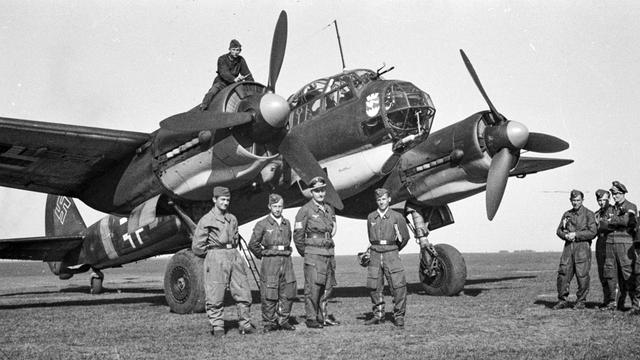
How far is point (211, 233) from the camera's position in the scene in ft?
23.3

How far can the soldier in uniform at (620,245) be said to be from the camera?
877cm

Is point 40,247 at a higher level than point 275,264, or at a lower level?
higher

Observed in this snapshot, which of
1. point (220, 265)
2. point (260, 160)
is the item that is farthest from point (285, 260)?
point (260, 160)

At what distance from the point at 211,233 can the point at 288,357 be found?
7.40 feet

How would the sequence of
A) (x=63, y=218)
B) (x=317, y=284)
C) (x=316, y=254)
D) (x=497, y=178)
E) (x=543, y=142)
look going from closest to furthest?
(x=317, y=284), (x=316, y=254), (x=497, y=178), (x=543, y=142), (x=63, y=218)

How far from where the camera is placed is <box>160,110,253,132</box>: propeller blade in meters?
8.38

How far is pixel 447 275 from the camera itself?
11742mm

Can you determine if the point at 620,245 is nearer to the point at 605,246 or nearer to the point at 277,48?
the point at 605,246

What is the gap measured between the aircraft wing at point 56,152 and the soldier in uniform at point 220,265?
3637 mm

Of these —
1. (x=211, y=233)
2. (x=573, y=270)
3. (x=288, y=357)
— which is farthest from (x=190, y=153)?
(x=573, y=270)

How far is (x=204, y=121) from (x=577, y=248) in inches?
245

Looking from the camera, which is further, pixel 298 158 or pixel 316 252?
pixel 298 158

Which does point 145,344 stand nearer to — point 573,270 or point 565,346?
point 565,346

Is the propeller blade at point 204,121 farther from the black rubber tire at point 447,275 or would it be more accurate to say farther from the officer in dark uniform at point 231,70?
the black rubber tire at point 447,275
